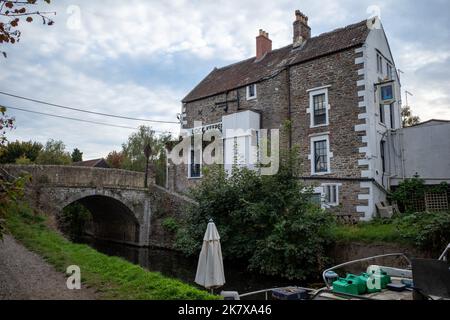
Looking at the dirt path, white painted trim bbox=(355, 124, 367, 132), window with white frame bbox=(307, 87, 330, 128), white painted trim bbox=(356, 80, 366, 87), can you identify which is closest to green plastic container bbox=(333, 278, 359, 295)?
the dirt path

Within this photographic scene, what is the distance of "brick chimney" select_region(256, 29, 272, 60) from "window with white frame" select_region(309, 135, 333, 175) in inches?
375

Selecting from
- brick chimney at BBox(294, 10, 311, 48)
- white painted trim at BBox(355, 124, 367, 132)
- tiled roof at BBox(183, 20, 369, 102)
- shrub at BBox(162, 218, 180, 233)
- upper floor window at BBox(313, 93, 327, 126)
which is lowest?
shrub at BBox(162, 218, 180, 233)

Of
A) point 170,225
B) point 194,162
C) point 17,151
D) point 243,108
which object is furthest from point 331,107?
point 17,151

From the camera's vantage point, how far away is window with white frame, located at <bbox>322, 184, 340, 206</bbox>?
56.6 feet

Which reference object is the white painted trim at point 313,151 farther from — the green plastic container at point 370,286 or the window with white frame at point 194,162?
the green plastic container at point 370,286

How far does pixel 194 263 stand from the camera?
57.9 ft

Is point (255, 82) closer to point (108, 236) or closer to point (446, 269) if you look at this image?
→ point (108, 236)

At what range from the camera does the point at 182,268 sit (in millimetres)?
16562

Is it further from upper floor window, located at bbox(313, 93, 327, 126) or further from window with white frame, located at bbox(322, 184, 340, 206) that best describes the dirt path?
upper floor window, located at bbox(313, 93, 327, 126)

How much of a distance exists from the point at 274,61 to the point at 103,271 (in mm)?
17322

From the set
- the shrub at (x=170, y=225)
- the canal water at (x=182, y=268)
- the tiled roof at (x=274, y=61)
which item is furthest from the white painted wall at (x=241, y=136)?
the canal water at (x=182, y=268)

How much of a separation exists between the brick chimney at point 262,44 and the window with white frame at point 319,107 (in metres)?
7.73
